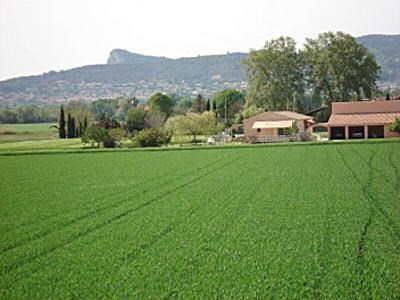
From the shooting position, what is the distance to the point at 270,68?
270 feet

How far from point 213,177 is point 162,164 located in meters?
8.53

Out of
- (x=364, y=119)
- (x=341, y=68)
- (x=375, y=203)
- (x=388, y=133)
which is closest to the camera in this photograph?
(x=375, y=203)

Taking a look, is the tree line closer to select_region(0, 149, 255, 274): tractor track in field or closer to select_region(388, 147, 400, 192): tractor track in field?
select_region(388, 147, 400, 192): tractor track in field

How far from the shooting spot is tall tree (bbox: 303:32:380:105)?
77562mm

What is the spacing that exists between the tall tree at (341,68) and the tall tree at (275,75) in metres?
2.67

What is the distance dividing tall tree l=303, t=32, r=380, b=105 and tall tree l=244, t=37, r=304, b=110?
8.74 feet

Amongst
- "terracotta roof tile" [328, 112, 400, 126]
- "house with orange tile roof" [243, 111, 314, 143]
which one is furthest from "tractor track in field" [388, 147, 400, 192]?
"house with orange tile roof" [243, 111, 314, 143]

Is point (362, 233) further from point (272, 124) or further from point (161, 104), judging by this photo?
point (161, 104)

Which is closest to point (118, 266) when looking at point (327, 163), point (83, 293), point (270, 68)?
point (83, 293)

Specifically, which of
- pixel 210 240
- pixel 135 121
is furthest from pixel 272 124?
pixel 210 240

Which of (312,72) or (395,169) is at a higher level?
(312,72)

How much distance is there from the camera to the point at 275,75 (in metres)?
82.6

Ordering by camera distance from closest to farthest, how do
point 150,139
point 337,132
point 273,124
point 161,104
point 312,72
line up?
point 150,139
point 337,132
point 273,124
point 312,72
point 161,104

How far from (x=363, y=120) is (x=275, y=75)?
83.9 feet
